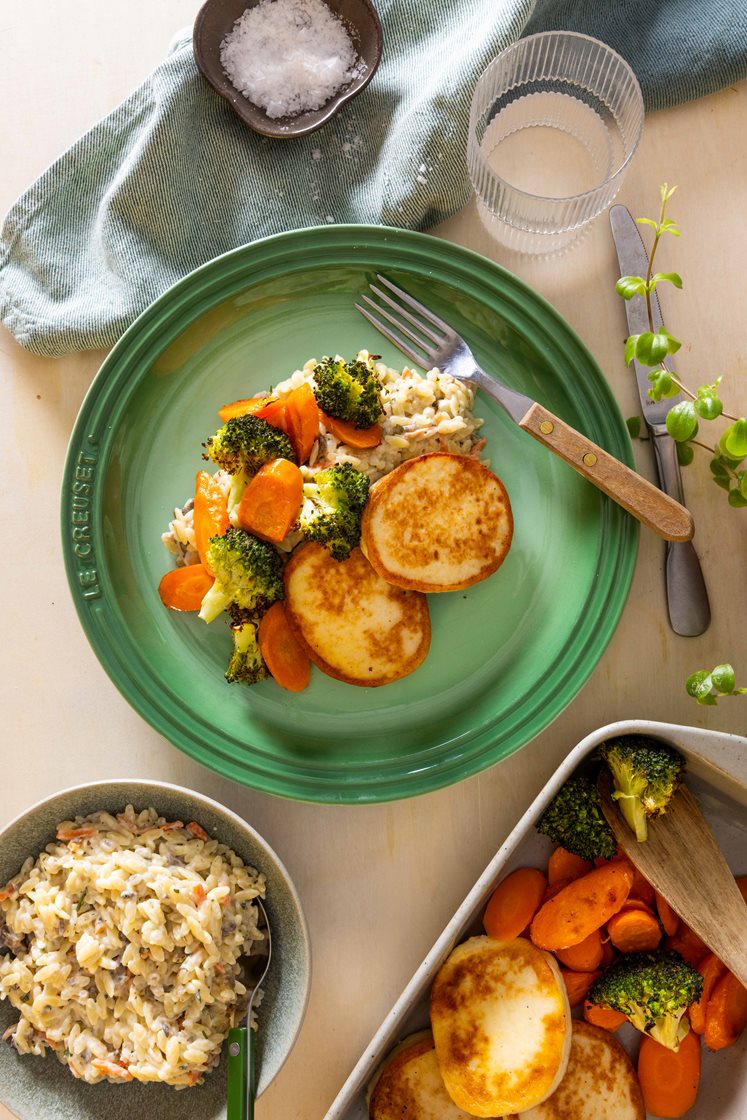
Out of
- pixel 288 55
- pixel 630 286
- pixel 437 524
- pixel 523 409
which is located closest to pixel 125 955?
pixel 437 524

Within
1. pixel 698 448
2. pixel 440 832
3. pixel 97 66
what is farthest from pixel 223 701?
pixel 97 66

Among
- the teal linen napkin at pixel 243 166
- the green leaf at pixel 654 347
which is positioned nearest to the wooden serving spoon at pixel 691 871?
the green leaf at pixel 654 347

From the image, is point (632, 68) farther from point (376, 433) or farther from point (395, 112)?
point (376, 433)

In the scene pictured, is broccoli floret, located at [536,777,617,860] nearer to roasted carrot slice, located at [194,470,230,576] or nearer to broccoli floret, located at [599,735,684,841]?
broccoli floret, located at [599,735,684,841]

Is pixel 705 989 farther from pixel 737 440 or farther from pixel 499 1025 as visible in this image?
pixel 737 440

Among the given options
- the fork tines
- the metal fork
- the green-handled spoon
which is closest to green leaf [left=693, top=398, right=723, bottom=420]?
the metal fork

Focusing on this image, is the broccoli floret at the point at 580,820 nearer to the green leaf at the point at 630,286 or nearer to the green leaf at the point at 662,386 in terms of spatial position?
the green leaf at the point at 662,386
